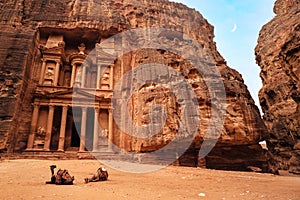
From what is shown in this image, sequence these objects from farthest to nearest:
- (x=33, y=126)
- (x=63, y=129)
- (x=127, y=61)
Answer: (x=127, y=61)
(x=63, y=129)
(x=33, y=126)

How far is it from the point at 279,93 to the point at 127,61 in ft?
64.6

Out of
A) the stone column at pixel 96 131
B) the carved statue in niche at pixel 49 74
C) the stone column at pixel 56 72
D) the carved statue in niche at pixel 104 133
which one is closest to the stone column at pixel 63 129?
the stone column at pixel 96 131

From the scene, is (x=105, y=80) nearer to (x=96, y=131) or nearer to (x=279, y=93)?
(x=96, y=131)

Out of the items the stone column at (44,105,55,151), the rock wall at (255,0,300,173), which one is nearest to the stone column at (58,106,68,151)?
the stone column at (44,105,55,151)

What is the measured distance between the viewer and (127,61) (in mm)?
24844

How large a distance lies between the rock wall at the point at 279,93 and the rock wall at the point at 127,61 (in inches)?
349

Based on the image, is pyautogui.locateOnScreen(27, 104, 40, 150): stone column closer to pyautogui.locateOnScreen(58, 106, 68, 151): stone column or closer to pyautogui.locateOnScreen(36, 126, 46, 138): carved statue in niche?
pyautogui.locateOnScreen(36, 126, 46, 138): carved statue in niche

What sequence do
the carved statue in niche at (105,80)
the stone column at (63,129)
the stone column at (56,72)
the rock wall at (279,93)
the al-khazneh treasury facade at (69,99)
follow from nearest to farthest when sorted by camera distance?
the stone column at (63,129) → the al-khazneh treasury facade at (69,99) → the rock wall at (279,93) → the stone column at (56,72) → the carved statue in niche at (105,80)

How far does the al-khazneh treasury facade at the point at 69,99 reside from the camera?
20.8 meters

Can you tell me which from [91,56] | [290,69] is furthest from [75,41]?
[290,69]

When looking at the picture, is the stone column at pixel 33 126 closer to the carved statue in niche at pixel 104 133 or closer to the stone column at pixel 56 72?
the stone column at pixel 56 72

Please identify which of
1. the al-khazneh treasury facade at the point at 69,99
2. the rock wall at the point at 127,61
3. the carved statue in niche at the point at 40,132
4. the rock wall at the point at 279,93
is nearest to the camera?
the rock wall at the point at 127,61

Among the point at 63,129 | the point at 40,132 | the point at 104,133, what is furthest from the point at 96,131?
the point at 40,132

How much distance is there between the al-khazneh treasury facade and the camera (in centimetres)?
2077
